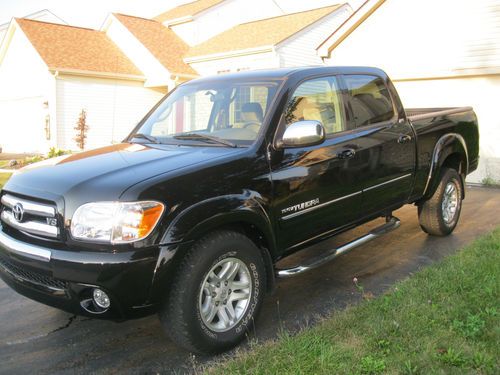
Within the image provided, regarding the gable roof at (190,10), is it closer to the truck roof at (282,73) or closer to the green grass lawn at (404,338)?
the truck roof at (282,73)

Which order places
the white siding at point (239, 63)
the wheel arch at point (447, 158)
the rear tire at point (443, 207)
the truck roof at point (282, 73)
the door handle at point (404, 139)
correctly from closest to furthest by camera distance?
the truck roof at point (282, 73) → the door handle at point (404, 139) → the wheel arch at point (447, 158) → the rear tire at point (443, 207) → the white siding at point (239, 63)

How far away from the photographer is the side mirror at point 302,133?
12.5 feet

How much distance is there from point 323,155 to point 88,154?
1.94 metres

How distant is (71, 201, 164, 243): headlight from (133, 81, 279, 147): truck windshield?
1.08m

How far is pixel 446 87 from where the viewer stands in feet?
37.1

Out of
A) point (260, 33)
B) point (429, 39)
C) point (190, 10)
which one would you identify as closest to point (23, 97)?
point (190, 10)

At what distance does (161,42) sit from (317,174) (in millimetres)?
20926

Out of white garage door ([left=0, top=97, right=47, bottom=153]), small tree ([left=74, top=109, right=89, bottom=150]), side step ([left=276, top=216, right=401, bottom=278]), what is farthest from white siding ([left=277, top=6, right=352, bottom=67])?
side step ([left=276, top=216, right=401, bottom=278])

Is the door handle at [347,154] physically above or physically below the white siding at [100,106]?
above

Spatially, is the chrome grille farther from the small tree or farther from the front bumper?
the small tree

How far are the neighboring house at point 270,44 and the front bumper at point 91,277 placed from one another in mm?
16757

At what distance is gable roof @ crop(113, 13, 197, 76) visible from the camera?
22.0 m

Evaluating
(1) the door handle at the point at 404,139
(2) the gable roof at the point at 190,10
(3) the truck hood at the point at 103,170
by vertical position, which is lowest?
(3) the truck hood at the point at 103,170

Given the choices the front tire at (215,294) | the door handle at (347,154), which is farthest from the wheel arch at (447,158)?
the front tire at (215,294)
